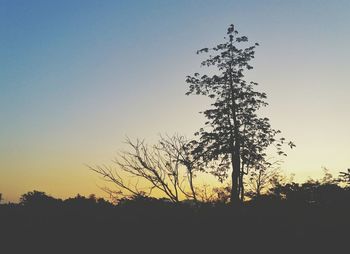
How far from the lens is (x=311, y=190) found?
1059cm

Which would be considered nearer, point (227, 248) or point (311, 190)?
point (227, 248)

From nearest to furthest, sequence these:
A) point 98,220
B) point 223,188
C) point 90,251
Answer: point 90,251, point 98,220, point 223,188

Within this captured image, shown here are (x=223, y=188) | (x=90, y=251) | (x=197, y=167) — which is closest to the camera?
(x=90, y=251)

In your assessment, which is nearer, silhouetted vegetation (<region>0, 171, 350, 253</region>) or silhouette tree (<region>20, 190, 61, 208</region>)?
silhouetted vegetation (<region>0, 171, 350, 253</region>)

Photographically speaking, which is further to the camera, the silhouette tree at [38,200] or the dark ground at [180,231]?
the silhouette tree at [38,200]

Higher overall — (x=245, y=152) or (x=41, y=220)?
(x=245, y=152)

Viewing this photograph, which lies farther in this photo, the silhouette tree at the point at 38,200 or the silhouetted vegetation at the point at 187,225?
the silhouette tree at the point at 38,200

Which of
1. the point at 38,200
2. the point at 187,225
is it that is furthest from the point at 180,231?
the point at 38,200

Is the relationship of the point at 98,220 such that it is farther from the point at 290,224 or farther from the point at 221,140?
the point at 221,140

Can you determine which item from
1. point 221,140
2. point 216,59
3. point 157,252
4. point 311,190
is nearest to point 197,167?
point 221,140

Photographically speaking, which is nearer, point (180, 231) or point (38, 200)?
point (180, 231)

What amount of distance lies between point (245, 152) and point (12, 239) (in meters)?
16.7

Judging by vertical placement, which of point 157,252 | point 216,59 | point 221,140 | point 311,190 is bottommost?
point 157,252

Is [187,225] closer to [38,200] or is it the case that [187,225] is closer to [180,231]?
[180,231]
